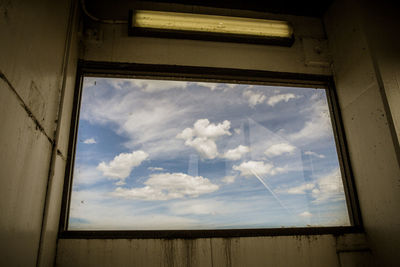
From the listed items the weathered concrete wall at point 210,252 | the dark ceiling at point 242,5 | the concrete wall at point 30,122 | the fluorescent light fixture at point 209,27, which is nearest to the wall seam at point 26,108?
the concrete wall at point 30,122

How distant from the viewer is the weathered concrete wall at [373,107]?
5.57 ft

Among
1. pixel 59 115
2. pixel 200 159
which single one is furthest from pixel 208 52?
pixel 59 115

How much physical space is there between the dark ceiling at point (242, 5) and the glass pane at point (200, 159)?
667mm

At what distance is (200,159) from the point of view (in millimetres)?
1965

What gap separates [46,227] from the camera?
1.38 m

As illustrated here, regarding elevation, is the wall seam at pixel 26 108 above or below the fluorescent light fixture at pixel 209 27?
below

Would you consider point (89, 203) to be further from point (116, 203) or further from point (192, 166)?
point (192, 166)

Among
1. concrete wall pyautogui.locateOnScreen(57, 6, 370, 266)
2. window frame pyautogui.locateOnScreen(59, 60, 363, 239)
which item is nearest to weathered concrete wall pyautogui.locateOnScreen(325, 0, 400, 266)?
window frame pyautogui.locateOnScreen(59, 60, 363, 239)

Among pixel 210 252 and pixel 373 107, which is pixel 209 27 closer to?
pixel 373 107

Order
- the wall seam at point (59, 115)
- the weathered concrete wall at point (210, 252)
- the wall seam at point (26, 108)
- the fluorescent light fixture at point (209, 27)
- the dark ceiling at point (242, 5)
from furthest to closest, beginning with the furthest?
the dark ceiling at point (242, 5) → the fluorescent light fixture at point (209, 27) → the weathered concrete wall at point (210, 252) → the wall seam at point (59, 115) → the wall seam at point (26, 108)

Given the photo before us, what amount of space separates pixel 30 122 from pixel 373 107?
7.08 feet

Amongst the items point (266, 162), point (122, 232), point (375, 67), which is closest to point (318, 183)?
point (266, 162)

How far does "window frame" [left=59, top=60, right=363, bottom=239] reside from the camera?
5.63 feet

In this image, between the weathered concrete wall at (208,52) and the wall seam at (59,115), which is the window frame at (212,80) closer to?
the weathered concrete wall at (208,52)
